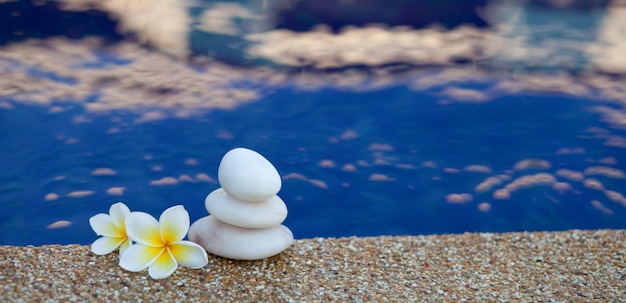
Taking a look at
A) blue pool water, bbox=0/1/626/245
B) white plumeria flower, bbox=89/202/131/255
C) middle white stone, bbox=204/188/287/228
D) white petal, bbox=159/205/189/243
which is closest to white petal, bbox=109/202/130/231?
white plumeria flower, bbox=89/202/131/255

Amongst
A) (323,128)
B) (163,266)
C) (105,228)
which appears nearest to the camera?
(163,266)

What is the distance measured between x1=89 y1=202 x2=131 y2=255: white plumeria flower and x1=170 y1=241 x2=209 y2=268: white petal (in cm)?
16

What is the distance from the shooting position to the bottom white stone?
1.89 metres

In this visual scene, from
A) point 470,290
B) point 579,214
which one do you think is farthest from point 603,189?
point 470,290

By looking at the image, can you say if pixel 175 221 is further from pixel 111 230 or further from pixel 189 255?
pixel 111 230

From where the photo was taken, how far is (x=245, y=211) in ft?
6.15

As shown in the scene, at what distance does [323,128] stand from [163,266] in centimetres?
156

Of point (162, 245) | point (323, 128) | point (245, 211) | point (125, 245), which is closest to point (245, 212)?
point (245, 211)

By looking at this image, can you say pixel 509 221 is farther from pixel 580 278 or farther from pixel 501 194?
pixel 580 278

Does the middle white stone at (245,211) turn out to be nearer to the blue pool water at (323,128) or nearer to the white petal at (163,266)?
the white petal at (163,266)

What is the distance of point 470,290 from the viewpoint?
1.91 meters

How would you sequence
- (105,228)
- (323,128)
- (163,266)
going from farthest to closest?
1. (323,128)
2. (105,228)
3. (163,266)

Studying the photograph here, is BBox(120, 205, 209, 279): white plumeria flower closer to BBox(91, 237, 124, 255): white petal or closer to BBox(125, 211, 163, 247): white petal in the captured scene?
BBox(125, 211, 163, 247): white petal

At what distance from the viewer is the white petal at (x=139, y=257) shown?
1.79 metres
